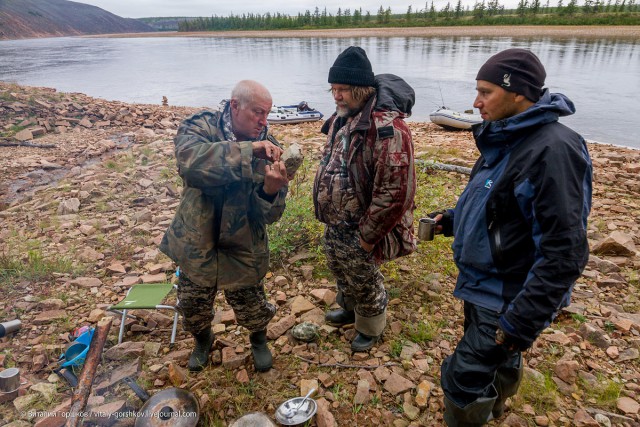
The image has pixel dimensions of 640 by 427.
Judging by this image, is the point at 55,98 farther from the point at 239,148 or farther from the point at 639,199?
the point at 639,199

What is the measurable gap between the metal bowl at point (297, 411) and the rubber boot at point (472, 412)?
88 centimetres

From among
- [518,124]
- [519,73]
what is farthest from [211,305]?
[519,73]

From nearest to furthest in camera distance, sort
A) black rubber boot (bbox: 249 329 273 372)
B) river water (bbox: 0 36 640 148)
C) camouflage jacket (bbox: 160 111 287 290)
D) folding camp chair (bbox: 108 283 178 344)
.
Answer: camouflage jacket (bbox: 160 111 287 290), black rubber boot (bbox: 249 329 273 372), folding camp chair (bbox: 108 283 178 344), river water (bbox: 0 36 640 148)

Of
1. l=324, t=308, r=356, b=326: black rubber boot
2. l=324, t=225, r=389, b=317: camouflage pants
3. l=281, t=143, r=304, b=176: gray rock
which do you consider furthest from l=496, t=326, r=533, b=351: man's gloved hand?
l=324, t=308, r=356, b=326: black rubber boot

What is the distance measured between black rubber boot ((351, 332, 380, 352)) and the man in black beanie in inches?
6.4

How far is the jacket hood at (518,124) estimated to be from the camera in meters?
1.73

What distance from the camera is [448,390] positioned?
213 cm

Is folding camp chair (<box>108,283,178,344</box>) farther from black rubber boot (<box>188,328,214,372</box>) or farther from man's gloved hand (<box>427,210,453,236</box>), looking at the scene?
→ man's gloved hand (<box>427,210,453,236</box>)

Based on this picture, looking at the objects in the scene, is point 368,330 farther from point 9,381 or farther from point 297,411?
point 9,381

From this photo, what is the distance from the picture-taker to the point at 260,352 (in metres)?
2.98

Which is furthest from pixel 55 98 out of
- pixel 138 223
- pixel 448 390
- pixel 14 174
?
pixel 448 390

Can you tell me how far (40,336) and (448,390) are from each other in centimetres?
334

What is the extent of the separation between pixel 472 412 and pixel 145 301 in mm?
2614

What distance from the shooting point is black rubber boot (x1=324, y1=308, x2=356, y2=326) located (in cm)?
342
